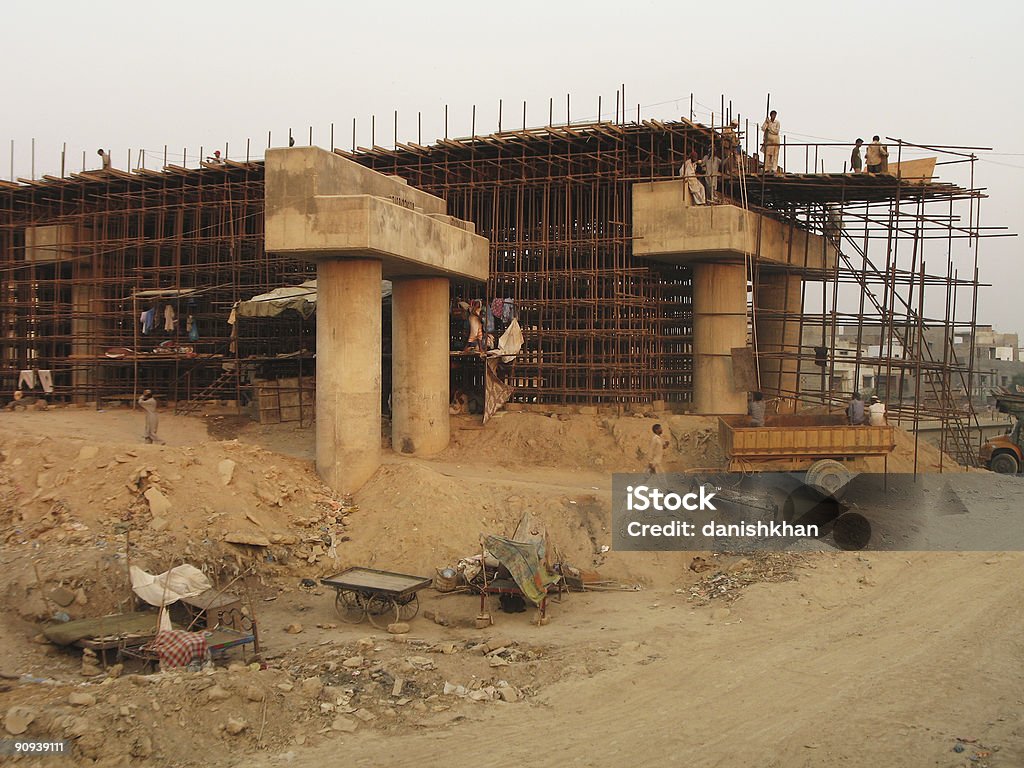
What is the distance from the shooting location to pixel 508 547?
12.2 m

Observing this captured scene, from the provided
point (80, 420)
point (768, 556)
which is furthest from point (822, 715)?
point (80, 420)

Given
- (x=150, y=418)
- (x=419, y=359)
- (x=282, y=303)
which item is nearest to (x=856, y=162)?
(x=419, y=359)

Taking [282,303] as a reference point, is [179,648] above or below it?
below

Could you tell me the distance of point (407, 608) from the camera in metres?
12.4

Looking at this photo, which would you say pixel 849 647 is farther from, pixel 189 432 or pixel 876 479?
pixel 189 432

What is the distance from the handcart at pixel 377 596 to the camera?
11836 millimetres

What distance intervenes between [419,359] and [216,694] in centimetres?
1156

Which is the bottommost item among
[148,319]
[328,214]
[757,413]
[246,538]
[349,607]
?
[349,607]

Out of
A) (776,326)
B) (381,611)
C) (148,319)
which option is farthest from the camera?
(148,319)

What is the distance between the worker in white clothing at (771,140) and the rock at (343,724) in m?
16.8

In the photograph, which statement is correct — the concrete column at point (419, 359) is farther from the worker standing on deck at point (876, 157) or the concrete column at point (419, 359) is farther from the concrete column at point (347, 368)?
the worker standing on deck at point (876, 157)

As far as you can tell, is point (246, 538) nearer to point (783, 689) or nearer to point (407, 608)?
point (407, 608)

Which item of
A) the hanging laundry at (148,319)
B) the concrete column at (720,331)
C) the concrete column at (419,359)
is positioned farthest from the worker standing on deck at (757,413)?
the hanging laundry at (148,319)

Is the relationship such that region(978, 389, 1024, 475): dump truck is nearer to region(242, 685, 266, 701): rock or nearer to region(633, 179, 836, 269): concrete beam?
region(633, 179, 836, 269): concrete beam
